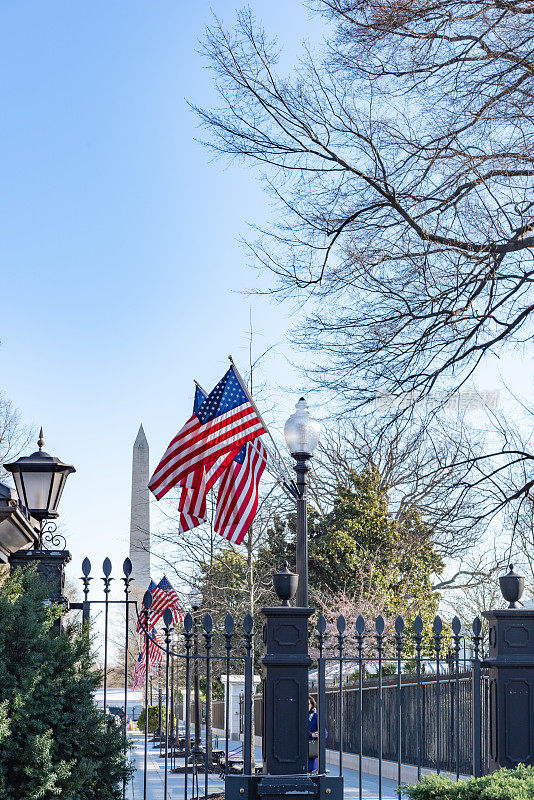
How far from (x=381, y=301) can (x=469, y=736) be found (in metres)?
7.77

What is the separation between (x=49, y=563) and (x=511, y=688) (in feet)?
15.6

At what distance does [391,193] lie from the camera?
33.3ft

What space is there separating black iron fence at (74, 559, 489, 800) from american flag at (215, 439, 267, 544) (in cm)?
143

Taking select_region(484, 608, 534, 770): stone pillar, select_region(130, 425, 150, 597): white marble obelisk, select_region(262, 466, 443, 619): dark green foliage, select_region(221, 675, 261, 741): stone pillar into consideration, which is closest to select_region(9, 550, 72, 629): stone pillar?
select_region(484, 608, 534, 770): stone pillar

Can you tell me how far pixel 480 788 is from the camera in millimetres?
6320

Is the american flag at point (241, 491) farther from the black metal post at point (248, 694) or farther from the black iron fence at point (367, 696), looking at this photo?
the black metal post at point (248, 694)

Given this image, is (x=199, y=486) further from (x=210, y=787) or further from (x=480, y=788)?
(x=210, y=787)

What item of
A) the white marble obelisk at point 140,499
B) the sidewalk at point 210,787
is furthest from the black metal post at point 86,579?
the white marble obelisk at point 140,499

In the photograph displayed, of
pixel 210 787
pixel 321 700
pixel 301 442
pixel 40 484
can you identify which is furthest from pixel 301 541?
pixel 210 787

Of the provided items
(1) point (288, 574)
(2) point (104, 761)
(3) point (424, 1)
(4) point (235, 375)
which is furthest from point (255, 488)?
(3) point (424, 1)

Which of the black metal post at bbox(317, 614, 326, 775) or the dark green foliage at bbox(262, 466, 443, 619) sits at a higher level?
the dark green foliage at bbox(262, 466, 443, 619)

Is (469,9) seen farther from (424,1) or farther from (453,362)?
(453,362)

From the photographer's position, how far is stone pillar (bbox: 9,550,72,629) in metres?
8.94

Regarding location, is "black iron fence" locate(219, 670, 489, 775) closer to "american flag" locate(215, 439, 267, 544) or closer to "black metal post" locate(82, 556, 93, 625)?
"american flag" locate(215, 439, 267, 544)
